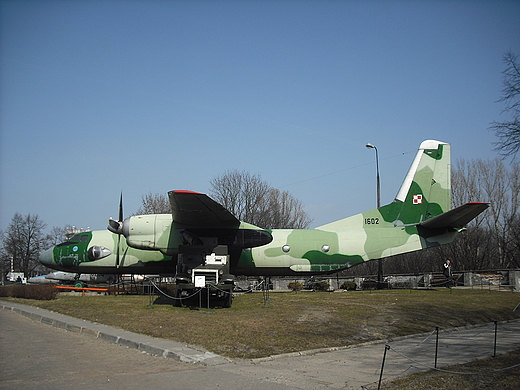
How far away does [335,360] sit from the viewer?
939 centimetres

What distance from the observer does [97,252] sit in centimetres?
2359

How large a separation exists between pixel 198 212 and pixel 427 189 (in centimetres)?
1252

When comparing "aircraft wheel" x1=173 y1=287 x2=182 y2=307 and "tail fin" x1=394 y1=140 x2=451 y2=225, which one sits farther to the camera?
"tail fin" x1=394 y1=140 x2=451 y2=225

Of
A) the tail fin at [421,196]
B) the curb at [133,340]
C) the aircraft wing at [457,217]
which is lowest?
the curb at [133,340]

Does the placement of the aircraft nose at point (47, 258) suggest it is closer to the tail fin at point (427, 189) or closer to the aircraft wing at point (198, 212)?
the aircraft wing at point (198, 212)

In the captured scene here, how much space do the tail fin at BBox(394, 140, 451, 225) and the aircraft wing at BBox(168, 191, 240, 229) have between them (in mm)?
9009

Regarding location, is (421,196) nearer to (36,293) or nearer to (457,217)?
(457,217)

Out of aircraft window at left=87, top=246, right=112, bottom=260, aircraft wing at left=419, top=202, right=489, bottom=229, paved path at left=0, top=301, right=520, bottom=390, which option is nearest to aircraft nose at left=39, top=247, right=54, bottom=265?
aircraft window at left=87, top=246, right=112, bottom=260

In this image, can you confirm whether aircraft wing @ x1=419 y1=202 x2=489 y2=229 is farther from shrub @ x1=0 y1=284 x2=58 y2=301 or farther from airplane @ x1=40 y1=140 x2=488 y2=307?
shrub @ x1=0 y1=284 x2=58 y2=301

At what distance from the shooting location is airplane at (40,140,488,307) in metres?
20.2

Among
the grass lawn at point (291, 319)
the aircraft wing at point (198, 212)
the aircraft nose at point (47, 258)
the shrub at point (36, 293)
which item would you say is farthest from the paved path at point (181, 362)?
the aircraft nose at point (47, 258)

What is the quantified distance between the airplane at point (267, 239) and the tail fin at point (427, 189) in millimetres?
50

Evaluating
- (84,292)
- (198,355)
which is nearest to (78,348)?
(198,355)

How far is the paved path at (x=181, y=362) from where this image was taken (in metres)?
7.26
